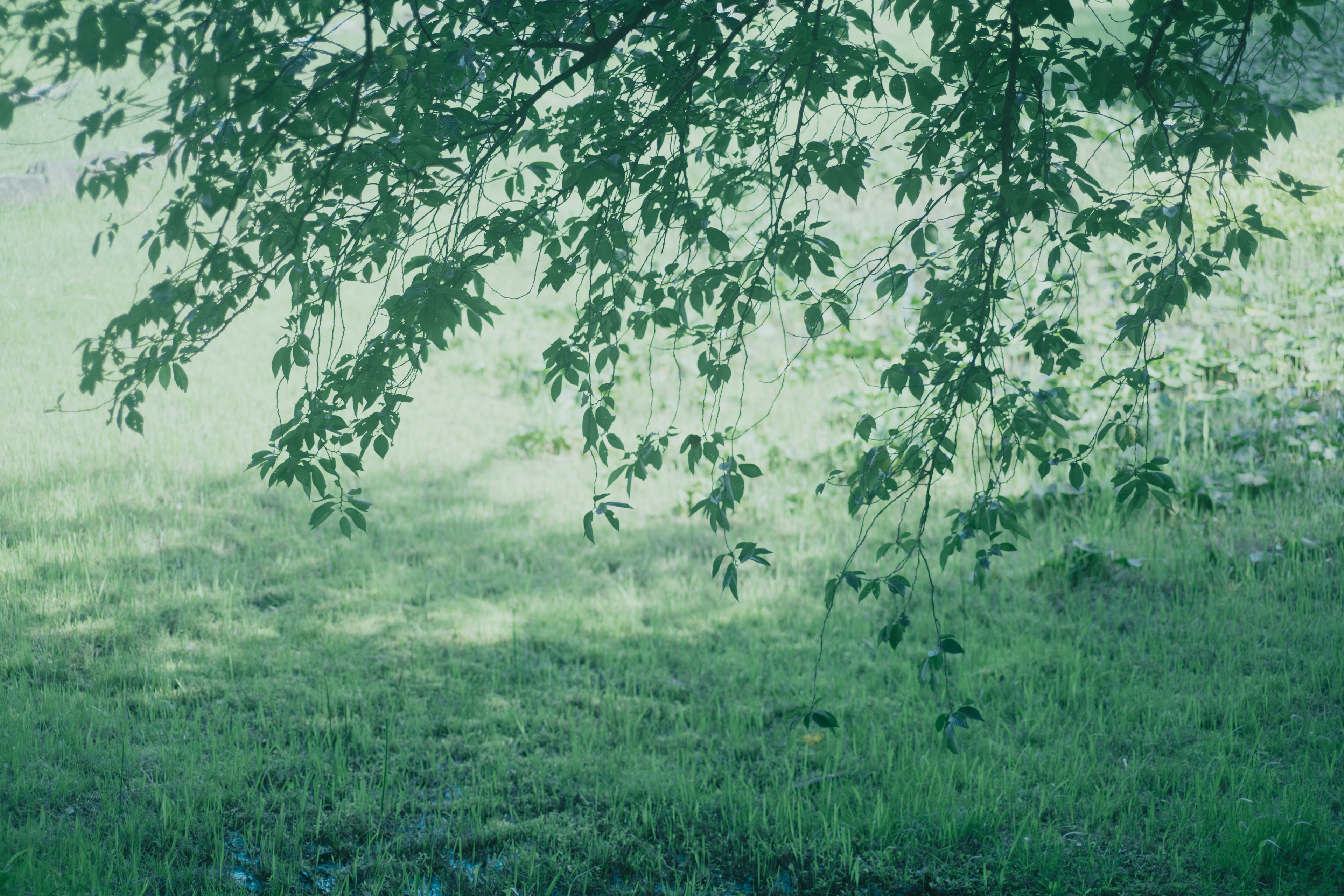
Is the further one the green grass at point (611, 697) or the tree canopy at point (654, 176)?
the green grass at point (611, 697)

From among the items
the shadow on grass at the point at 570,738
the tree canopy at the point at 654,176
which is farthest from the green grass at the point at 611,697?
the tree canopy at the point at 654,176

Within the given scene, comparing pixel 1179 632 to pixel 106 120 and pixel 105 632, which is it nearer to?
pixel 106 120

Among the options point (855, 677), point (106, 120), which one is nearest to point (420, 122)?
point (106, 120)

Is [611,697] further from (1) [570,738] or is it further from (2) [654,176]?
(2) [654,176]

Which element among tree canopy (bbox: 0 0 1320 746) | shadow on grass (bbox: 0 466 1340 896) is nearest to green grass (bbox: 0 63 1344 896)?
shadow on grass (bbox: 0 466 1340 896)

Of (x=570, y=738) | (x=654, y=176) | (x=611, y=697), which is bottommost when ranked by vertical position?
(x=570, y=738)

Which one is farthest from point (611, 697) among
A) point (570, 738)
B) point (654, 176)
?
point (654, 176)

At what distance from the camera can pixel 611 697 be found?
4441 mm

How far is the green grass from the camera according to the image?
11.1ft

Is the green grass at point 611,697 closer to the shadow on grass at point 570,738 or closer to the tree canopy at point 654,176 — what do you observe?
the shadow on grass at point 570,738

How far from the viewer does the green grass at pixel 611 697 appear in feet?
11.1

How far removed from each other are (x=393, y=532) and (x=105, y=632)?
1760 millimetres

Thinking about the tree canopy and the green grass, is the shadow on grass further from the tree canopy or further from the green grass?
the tree canopy

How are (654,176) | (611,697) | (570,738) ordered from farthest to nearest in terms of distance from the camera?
1. (611,697)
2. (570,738)
3. (654,176)
